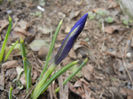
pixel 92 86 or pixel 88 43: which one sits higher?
pixel 88 43

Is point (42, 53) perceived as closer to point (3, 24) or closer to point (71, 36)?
point (3, 24)

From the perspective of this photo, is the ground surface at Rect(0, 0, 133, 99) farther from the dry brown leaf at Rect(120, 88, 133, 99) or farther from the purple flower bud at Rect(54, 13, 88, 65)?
the purple flower bud at Rect(54, 13, 88, 65)

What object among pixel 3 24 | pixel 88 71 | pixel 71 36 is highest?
pixel 3 24

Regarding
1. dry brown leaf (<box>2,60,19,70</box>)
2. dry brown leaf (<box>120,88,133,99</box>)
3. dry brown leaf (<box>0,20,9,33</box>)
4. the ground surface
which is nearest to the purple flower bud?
the ground surface

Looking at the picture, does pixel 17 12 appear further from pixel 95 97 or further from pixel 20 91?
pixel 95 97

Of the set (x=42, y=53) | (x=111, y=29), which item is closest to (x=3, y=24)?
(x=42, y=53)

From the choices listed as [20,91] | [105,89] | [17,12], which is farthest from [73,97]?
[17,12]

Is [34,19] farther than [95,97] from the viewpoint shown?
Yes

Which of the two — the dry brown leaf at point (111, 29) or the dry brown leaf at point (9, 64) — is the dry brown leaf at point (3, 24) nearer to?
the dry brown leaf at point (9, 64)
